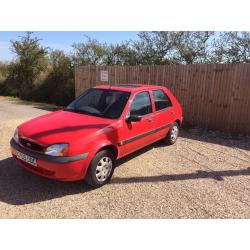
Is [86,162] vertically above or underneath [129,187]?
above

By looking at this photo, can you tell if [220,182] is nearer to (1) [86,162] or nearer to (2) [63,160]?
(1) [86,162]

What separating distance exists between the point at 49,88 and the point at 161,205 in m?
15.9

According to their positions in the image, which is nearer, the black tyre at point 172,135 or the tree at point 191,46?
the black tyre at point 172,135

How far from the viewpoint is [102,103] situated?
4.98 m

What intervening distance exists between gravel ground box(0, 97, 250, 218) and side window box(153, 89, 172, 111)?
1104 mm

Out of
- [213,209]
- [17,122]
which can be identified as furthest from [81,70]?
[213,209]

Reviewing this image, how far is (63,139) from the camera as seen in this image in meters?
3.78

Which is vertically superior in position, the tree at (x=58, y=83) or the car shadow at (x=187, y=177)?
the tree at (x=58, y=83)

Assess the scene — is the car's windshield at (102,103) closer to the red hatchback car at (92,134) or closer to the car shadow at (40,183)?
the red hatchback car at (92,134)

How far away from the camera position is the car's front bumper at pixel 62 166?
12.0 feet

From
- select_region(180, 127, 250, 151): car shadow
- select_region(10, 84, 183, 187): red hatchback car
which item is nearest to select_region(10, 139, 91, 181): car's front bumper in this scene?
select_region(10, 84, 183, 187): red hatchback car

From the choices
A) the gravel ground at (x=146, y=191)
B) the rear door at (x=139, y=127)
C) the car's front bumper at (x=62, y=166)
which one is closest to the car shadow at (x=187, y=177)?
the gravel ground at (x=146, y=191)

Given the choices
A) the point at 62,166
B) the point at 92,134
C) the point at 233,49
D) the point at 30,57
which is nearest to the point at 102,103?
the point at 92,134

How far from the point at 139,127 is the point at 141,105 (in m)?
0.49
